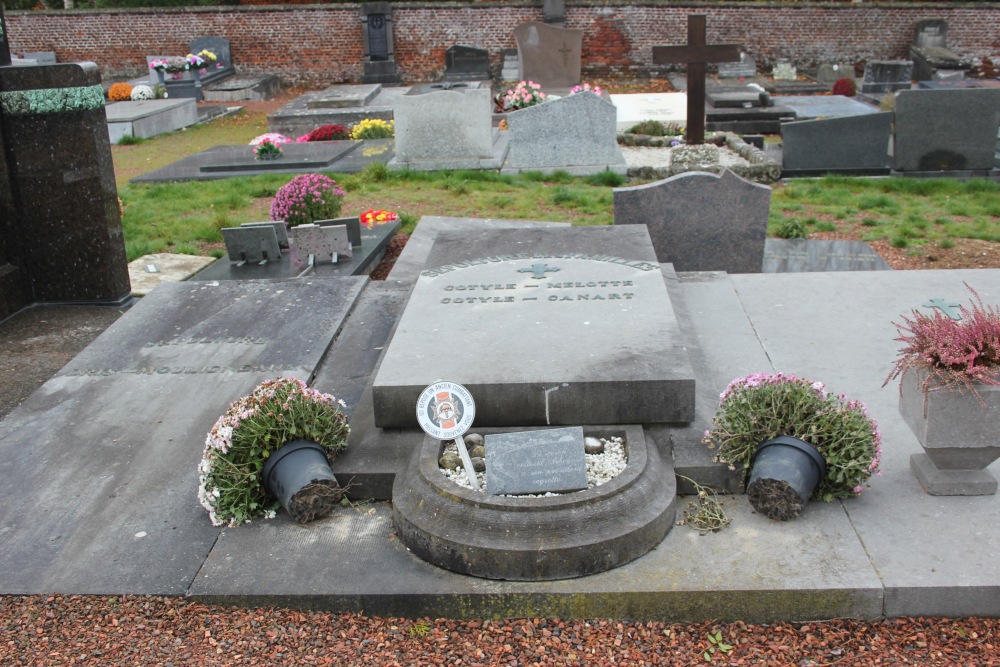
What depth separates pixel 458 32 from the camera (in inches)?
998

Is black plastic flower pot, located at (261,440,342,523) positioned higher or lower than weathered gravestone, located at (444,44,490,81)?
lower

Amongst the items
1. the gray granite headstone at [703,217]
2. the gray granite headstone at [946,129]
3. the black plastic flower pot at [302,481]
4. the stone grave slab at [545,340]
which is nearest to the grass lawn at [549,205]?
the gray granite headstone at [946,129]

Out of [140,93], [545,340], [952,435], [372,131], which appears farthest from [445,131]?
[140,93]

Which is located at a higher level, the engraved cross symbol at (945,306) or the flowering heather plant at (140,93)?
the flowering heather plant at (140,93)

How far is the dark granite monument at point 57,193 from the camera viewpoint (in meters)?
6.37

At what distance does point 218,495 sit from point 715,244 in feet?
15.8

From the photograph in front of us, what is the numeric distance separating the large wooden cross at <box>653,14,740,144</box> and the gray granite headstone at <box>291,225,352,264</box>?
6.78 meters

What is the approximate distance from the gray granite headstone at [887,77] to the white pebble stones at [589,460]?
61.3ft

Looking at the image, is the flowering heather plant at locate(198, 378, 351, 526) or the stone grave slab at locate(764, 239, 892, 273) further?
the stone grave slab at locate(764, 239, 892, 273)

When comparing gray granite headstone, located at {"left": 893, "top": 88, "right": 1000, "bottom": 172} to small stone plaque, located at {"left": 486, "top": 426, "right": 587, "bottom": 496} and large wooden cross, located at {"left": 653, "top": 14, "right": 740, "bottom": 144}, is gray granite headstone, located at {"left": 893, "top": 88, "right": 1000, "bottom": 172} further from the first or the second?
small stone plaque, located at {"left": 486, "top": 426, "right": 587, "bottom": 496}

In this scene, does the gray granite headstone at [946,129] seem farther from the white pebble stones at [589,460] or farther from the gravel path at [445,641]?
the gravel path at [445,641]

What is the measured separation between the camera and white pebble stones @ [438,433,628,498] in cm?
376

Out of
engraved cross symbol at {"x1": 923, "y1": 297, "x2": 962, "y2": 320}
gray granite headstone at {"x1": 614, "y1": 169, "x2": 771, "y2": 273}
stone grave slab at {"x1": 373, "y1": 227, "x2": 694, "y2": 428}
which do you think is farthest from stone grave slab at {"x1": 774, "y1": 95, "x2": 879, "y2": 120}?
stone grave slab at {"x1": 373, "y1": 227, "x2": 694, "y2": 428}

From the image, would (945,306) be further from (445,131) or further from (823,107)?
(823,107)
